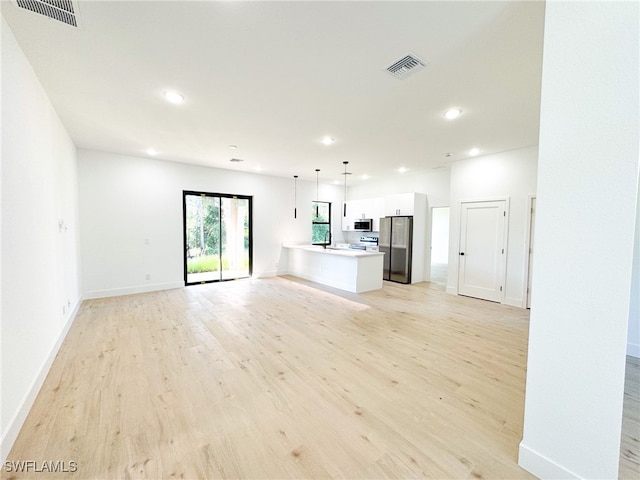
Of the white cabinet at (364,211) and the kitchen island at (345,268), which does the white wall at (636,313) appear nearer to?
the kitchen island at (345,268)

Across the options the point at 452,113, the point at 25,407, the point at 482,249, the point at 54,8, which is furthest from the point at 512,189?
the point at 25,407

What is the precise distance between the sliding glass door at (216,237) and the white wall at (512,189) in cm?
548

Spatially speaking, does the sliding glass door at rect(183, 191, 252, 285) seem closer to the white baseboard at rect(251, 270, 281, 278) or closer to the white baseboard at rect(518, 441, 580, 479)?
the white baseboard at rect(251, 270, 281, 278)

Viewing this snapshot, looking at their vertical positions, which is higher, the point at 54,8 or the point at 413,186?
the point at 54,8

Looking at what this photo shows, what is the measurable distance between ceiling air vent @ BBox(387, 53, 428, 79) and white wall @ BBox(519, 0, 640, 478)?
0.95 m

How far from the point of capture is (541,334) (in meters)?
1.48

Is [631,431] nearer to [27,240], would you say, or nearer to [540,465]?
[540,465]

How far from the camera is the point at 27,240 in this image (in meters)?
2.21

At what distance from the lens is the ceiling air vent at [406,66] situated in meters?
2.23

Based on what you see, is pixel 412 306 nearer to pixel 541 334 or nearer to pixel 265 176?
pixel 541 334

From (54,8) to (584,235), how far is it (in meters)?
3.48

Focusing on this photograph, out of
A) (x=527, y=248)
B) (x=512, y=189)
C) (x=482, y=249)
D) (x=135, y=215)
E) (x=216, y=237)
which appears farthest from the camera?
(x=216, y=237)

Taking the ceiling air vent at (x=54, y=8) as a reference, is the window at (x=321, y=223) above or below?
below
